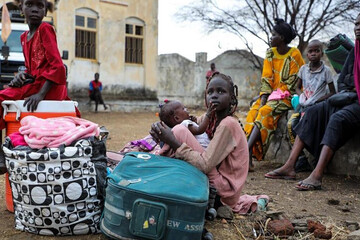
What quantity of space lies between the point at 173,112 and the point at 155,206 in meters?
1.37

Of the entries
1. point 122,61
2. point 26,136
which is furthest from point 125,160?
point 122,61

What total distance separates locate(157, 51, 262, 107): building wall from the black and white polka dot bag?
18.1 meters

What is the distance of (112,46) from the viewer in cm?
1658

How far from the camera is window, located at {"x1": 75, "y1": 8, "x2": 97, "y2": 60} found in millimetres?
Answer: 15625

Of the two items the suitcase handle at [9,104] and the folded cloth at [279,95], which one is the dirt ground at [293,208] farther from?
the folded cloth at [279,95]

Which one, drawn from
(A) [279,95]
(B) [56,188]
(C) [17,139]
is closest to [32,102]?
(C) [17,139]

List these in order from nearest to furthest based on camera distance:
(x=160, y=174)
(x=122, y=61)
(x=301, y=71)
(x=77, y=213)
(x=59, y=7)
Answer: (x=160, y=174) → (x=77, y=213) → (x=301, y=71) → (x=59, y=7) → (x=122, y=61)

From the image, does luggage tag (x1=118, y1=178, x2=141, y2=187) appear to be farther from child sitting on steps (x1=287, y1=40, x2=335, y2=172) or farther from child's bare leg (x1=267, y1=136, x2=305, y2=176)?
child sitting on steps (x1=287, y1=40, x2=335, y2=172)

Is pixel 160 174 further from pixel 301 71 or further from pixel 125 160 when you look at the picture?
pixel 301 71

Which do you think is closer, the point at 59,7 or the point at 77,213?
the point at 77,213

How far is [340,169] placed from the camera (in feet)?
16.3

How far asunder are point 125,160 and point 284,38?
3.48 m

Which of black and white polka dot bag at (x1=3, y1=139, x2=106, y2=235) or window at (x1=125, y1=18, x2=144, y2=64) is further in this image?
window at (x1=125, y1=18, x2=144, y2=64)

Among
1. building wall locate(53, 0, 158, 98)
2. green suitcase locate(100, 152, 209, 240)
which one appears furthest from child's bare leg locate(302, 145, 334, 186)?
building wall locate(53, 0, 158, 98)
